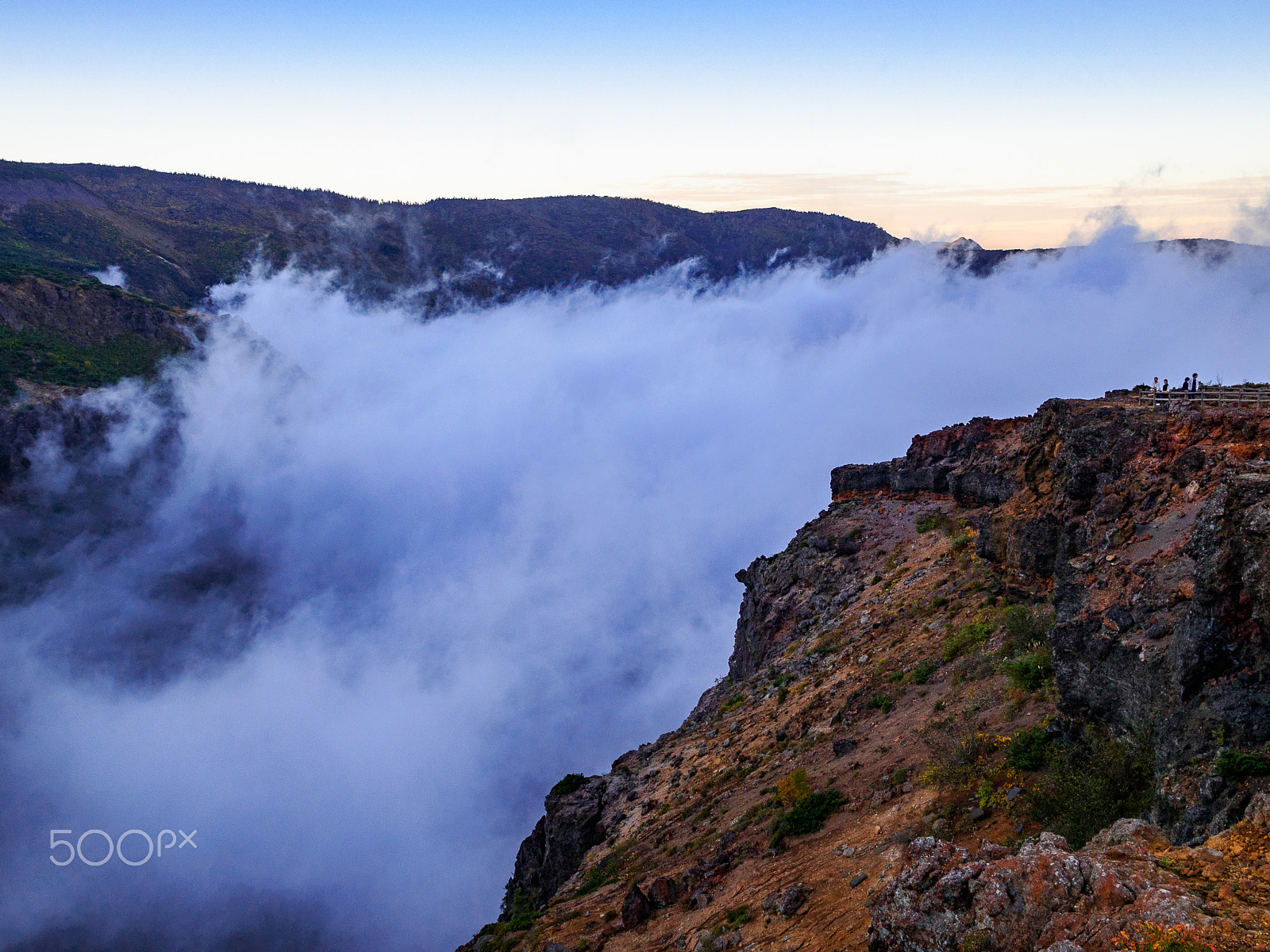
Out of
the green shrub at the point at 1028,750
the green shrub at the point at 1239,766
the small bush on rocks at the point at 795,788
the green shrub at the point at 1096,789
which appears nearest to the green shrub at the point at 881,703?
the small bush on rocks at the point at 795,788

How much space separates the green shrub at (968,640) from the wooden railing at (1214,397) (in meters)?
7.85

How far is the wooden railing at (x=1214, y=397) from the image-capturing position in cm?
2122

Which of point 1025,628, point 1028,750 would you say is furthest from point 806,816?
point 1025,628

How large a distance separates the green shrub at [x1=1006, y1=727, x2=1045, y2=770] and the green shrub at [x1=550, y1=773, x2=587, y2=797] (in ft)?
69.7

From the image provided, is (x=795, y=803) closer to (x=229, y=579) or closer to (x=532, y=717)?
(x=229, y=579)

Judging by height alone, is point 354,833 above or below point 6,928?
below

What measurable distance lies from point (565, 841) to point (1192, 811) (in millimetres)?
23971

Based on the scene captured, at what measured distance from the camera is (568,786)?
32781 mm

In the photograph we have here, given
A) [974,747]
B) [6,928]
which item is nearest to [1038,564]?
[974,747]

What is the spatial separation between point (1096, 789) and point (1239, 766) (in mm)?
2805

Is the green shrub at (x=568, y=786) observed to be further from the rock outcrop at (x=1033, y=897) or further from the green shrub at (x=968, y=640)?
the rock outcrop at (x=1033, y=897)

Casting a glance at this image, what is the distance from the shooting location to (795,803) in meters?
19.0

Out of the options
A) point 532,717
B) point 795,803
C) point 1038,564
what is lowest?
point 532,717

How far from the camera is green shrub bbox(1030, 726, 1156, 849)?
11.7 meters
